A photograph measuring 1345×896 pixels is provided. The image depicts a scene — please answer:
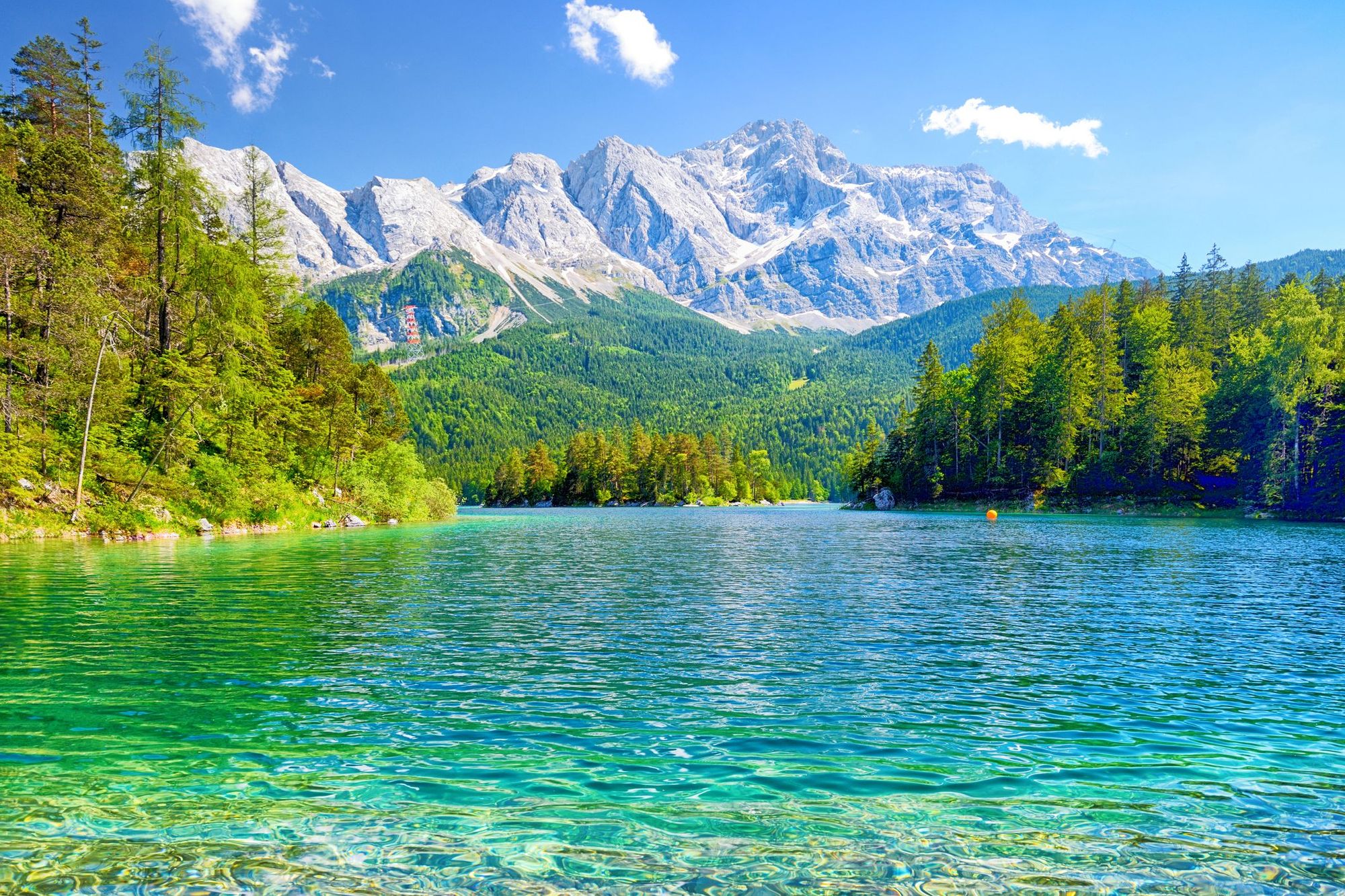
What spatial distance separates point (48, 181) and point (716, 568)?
1739 inches

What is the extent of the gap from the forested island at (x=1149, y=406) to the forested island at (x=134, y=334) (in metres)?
75.3

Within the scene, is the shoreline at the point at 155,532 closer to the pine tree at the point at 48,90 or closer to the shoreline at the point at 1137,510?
the pine tree at the point at 48,90

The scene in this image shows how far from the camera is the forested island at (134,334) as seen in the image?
122 feet

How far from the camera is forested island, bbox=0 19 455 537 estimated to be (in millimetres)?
37250

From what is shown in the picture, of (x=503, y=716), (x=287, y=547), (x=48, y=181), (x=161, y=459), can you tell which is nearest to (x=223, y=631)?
(x=503, y=716)

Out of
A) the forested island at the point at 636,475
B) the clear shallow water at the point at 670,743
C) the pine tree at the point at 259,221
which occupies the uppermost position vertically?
the pine tree at the point at 259,221

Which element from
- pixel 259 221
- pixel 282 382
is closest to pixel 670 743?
pixel 282 382

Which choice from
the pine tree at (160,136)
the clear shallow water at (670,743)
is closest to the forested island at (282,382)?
the pine tree at (160,136)

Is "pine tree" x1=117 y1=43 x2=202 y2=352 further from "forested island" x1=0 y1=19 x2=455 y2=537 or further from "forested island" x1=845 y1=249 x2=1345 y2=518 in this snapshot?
"forested island" x1=845 y1=249 x2=1345 y2=518

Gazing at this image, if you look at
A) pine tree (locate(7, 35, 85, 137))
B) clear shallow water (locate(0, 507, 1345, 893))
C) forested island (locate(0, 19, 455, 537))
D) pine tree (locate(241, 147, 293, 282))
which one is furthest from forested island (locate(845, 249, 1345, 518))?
pine tree (locate(7, 35, 85, 137))

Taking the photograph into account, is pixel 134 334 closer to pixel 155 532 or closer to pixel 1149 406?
pixel 155 532

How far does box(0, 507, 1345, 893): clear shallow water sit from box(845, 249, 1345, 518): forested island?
61.4 m

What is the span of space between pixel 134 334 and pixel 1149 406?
9272cm

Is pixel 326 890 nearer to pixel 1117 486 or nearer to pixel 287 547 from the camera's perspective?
pixel 287 547
